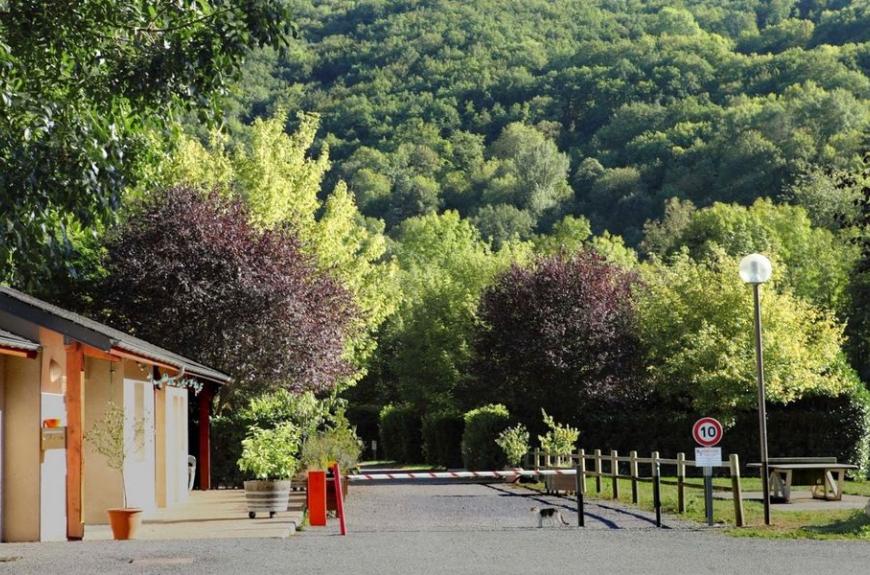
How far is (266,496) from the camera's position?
2233cm

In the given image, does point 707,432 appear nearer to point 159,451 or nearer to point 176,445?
point 159,451

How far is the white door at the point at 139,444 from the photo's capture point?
76.6 ft

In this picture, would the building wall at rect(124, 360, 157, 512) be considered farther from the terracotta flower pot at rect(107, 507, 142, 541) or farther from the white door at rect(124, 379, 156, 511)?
the terracotta flower pot at rect(107, 507, 142, 541)

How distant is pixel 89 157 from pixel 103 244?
17796 mm

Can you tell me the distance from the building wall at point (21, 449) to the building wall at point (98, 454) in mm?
3556

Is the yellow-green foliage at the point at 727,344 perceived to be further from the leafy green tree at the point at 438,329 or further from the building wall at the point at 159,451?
the building wall at the point at 159,451

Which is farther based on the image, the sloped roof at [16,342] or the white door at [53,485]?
the white door at [53,485]

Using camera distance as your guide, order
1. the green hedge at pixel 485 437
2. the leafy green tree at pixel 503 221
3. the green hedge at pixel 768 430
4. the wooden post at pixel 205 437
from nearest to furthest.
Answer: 1. the wooden post at pixel 205 437
2. the green hedge at pixel 768 430
3. the green hedge at pixel 485 437
4. the leafy green tree at pixel 503 221

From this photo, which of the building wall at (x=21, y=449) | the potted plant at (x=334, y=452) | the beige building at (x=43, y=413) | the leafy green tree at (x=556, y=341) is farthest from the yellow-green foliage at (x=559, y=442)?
the building wall at (x=21, y=449)

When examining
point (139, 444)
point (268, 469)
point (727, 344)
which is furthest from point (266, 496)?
point (727, 344)

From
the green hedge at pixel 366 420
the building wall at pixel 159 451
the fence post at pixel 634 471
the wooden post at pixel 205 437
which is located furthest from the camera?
the green hedge at pixel 366 420

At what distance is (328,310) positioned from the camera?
37.4 m

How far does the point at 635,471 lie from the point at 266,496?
263 inches

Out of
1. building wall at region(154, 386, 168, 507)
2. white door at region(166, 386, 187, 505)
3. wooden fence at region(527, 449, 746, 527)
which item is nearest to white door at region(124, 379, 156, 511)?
building wall at region(154, 386, 168, 507)
